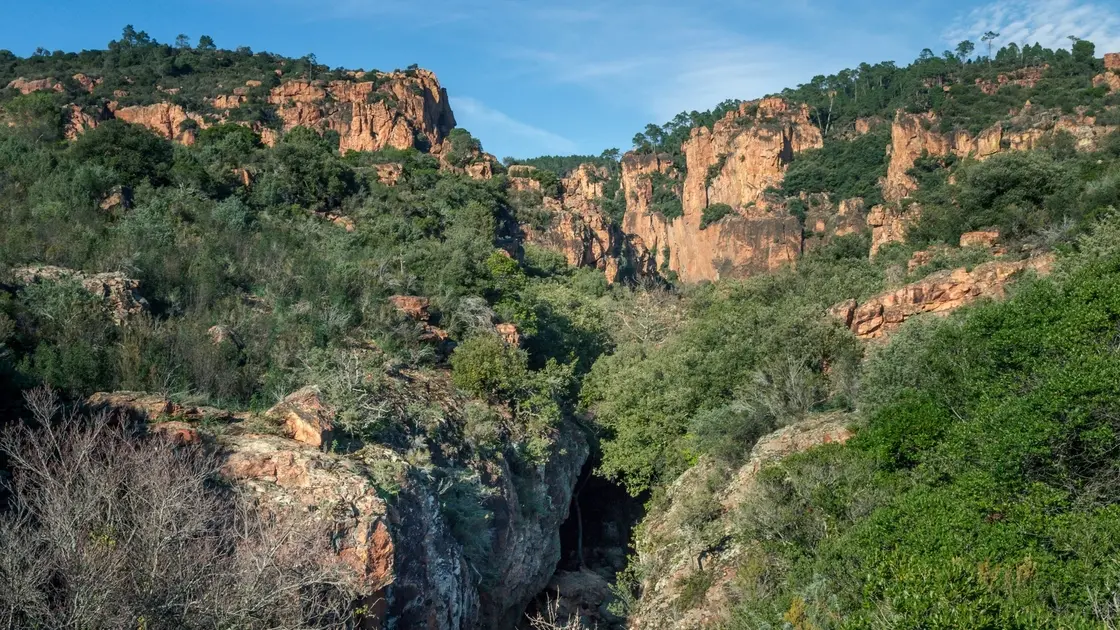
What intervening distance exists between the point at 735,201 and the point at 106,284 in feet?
217

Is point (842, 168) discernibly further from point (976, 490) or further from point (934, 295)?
point (976, 490)

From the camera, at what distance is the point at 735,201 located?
7550 cm

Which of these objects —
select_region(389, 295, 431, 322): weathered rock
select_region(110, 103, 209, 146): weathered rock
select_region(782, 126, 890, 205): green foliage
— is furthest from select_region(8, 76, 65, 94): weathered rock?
select_region(782, 126, 890, 205): green foliage

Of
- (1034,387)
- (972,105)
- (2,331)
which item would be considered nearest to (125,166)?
(2,331)

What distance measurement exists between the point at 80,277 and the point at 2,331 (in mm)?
3510

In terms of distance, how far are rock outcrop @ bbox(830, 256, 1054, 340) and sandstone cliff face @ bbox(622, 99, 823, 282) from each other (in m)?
41.8

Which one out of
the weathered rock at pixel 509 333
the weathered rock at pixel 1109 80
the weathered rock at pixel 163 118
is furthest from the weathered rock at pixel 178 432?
the weathered rock at pixel 1109 80

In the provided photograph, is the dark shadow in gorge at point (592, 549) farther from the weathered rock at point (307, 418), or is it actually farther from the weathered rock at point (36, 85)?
the weathered rock at point (36, 85)

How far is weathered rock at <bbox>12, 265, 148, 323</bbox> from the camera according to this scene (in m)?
16.0

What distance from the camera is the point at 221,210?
26.6 m

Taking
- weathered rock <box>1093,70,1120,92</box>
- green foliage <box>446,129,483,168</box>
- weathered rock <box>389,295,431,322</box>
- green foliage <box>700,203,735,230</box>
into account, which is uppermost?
weathered rock <box>1093,70,1120,92</box>

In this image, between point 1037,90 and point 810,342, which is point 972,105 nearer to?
point 1037,90

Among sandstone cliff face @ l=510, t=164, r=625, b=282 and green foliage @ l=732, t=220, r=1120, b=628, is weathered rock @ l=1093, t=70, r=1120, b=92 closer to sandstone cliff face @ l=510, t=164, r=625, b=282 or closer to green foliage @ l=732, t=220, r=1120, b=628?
sandstone cliff face @ l=510, t=164, r=625, b=282

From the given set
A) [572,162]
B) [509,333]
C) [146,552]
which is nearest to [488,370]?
[509,333]
